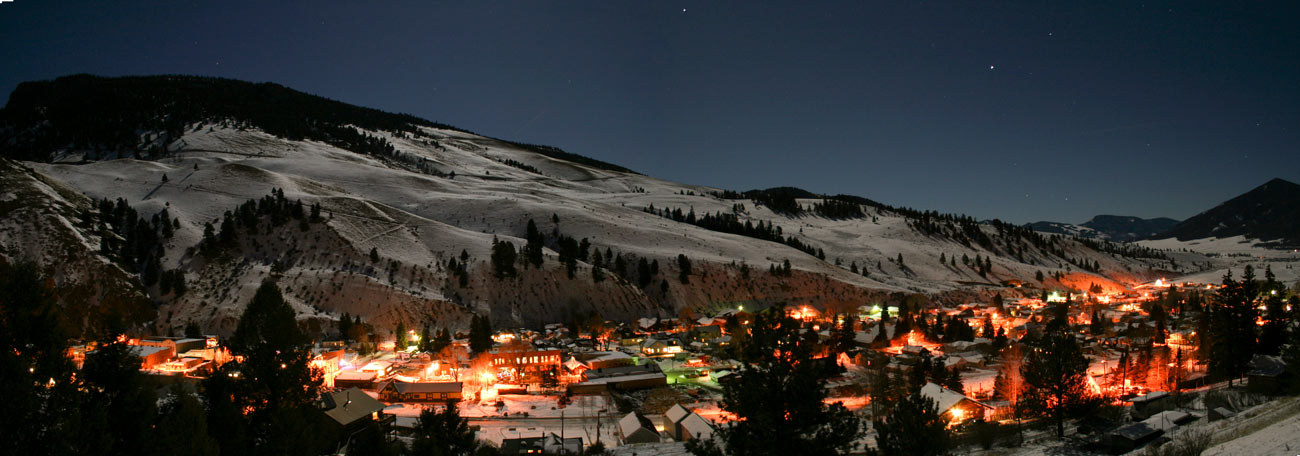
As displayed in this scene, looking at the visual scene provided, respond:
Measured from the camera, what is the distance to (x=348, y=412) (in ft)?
111

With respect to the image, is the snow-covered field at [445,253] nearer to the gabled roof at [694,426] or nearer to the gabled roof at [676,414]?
the gabled roof at [676,414]

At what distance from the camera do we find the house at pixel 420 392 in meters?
46.1

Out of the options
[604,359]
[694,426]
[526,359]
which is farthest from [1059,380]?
[526,359]

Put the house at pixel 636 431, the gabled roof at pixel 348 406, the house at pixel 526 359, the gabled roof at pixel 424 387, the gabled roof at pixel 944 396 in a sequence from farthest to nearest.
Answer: the house at pixel 526 359 → the gabled roof at pixel 424 387 → the gabled roof at pixel 944 396 → the house at pixel 636 431 → the gabled roof at pixel 348 406

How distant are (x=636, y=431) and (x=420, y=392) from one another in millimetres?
19595

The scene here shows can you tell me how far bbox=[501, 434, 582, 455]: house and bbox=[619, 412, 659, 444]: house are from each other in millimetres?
4014

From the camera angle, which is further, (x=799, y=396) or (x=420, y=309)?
(x=420, y=309)

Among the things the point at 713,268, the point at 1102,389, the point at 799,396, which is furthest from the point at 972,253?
the point at 799,396

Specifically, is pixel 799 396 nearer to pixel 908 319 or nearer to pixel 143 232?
pixel 908 319

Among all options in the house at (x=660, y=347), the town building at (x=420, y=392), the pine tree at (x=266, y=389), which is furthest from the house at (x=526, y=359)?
the pine tree at (x=266, y=389)

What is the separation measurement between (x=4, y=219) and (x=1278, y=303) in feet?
427

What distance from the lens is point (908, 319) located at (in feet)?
240

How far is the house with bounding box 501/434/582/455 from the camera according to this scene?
30.9m

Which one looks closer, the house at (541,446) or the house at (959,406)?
the house at (541,446)
